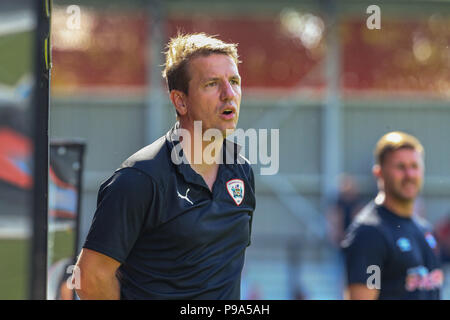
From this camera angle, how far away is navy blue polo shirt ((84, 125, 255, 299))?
86.4 inches

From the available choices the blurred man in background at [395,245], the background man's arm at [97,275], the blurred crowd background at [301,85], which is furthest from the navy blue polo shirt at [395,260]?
the blurred crowd background at [301,85]

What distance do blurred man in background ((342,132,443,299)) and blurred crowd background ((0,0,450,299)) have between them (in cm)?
851

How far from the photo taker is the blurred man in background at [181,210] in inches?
86.9

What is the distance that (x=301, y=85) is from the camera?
1353 centimetres

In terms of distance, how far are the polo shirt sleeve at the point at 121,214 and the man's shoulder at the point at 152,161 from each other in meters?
0.03

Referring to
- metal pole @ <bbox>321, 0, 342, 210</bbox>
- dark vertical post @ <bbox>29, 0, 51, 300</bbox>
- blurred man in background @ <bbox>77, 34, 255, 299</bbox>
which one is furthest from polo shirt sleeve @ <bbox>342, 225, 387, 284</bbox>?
metal pole @ <bbox>321, 0, 342, 210</bbox>

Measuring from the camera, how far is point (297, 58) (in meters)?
13.6

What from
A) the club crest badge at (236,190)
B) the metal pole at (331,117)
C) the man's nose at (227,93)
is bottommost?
the club crest badge at (236,190)

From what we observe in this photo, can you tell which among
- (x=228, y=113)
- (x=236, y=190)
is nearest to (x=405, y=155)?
(x=236, y=190)

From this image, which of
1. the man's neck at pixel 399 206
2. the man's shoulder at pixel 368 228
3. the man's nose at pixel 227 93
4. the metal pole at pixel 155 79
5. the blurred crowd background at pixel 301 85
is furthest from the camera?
the metal pole at pixel 155 79

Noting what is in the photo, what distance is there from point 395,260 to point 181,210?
173cm

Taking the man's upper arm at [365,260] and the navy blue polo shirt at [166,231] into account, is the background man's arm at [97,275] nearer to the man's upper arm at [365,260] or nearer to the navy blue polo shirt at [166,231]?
the navy blue polo shirt at [166,231]

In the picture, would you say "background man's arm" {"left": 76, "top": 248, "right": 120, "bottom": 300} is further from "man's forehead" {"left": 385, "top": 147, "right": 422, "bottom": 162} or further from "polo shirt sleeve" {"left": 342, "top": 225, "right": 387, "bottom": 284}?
"man's forehead" {"left": 385, "top": 147, "right": 422, "bottom": 162}

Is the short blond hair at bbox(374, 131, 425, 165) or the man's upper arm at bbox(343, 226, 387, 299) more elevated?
the short blond hair at bbox(374, 131, 425, 165)
